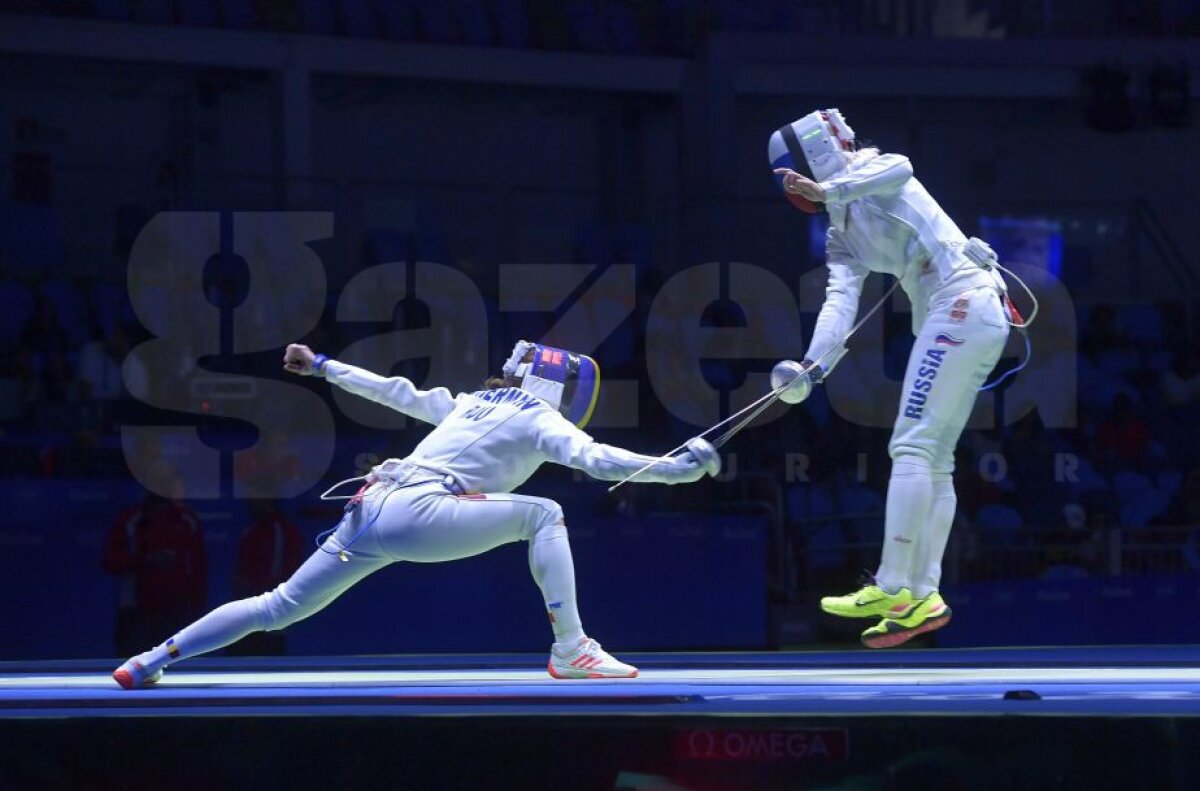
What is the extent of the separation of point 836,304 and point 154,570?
3.16m

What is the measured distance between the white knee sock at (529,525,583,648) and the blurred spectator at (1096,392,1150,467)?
173 inches

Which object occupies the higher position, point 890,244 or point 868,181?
point 868,181

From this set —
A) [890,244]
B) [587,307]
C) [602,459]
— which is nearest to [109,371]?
[587,307]

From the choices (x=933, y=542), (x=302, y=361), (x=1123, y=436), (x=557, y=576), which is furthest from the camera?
(x=1123, y=436)

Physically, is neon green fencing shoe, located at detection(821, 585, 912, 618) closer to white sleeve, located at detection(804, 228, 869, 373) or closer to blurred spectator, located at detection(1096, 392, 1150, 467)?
white sleeve, located at detection(804, 228, 869, 373)

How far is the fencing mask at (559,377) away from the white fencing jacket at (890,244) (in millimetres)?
650

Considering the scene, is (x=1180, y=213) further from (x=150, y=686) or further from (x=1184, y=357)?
(x=150, y=686)

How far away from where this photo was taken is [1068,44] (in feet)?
29.6

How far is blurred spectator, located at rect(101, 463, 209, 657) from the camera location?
6.25m

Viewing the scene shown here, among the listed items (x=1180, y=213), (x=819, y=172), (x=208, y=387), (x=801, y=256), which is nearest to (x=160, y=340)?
(x=208, y=387)

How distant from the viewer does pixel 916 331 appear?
4.63m

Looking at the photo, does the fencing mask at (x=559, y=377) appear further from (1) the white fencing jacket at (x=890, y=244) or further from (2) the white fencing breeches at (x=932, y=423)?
(2) the white fencing breeches at (x=932, y=423)

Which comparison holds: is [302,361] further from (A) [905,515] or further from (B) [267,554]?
(B) [267,554]

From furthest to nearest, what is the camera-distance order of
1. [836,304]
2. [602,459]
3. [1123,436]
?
1. [1123,436]
2. [836,304]
3. [602,459]
